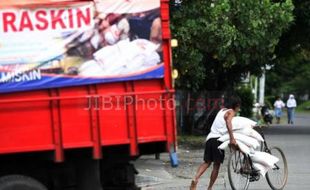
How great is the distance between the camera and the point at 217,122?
1034 cm

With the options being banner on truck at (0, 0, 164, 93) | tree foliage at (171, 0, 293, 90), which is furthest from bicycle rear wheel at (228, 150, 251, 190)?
tree foliage at (171, 0, 293, 90)

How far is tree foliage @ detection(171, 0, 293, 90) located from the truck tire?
8633 millimetres

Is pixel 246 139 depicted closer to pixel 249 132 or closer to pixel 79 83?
pixel 249 132

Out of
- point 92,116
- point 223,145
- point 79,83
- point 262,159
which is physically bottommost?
point 262,159

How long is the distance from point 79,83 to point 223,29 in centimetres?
901

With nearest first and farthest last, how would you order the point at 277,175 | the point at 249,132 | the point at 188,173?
the point at 249,132, the point at 277,175, the point at 188,173

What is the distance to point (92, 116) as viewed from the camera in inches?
262

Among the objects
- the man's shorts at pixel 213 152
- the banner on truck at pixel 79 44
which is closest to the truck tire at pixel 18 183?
the banner on truck at pixel 79 44

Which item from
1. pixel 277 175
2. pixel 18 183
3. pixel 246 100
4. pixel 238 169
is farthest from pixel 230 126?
pixel 246 100

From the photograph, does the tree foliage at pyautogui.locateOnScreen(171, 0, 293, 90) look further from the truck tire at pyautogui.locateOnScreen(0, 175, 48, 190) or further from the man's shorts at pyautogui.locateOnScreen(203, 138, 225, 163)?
the truck tire at pyautogui.locateOnScreen(0, 175, 48, 190)

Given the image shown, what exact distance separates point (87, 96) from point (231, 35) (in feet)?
30.3

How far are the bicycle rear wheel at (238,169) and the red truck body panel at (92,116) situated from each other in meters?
3.62

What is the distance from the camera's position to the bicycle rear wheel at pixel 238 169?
10.3 m

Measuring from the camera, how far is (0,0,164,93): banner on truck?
21.5 feet
